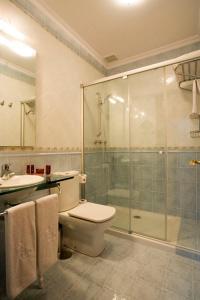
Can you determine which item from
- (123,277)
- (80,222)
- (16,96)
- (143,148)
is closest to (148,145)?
(143,148)

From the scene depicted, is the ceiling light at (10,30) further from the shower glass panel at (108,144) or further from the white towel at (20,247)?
the white towel at (20,247)

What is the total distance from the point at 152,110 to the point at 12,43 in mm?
1920

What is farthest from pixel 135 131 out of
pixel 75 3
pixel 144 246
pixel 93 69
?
pixel 75 3

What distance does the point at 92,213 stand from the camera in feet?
5.56

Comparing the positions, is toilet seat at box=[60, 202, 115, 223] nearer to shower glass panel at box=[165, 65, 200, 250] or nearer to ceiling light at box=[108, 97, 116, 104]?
shower glass panel at box=[165, 65, 200, 250]

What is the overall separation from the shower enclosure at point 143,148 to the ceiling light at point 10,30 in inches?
39.6

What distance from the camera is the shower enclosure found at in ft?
7.95

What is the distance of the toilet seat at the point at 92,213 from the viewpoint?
5.18 feet

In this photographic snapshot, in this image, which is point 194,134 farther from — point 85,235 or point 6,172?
point 6,172

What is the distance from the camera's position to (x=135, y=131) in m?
2.67

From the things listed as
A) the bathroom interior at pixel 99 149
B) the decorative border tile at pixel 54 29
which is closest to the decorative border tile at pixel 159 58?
the bathroom interior at pixel 99 149

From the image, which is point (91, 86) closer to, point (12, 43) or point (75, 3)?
point (75, 3)

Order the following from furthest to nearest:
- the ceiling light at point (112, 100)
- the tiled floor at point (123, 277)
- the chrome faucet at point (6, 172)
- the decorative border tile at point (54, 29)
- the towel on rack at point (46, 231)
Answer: the ceiling light at point (112, 100) < the decorative border tile at point (54, 29) < the chrome faucet at point (6, 172) < the tiled floor at point (123, 277) < the towel on rack at point (46, 231)

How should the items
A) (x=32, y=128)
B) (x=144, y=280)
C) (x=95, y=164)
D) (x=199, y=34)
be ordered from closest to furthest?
(x=144, y=280) < (x=32, y=128) < (x=199, y=34) < (x=95, y=164)
